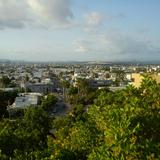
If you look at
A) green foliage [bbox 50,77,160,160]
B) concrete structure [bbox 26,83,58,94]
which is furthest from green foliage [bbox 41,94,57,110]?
green foliage [bbox 50,77,160,160]

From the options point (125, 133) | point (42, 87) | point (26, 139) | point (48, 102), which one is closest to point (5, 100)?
point (48, 102)

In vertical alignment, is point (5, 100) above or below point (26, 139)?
below

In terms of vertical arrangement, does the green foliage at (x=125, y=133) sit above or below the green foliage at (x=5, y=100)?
above

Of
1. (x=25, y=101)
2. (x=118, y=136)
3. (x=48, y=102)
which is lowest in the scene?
(x=25, y=101)

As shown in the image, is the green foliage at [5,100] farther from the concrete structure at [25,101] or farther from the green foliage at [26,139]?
the green foliage at [26,139]

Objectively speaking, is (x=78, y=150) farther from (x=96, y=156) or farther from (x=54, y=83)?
(x=54, y=83)

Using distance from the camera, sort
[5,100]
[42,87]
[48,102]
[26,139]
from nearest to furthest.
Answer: [26,139] → [5,100] → [48,102] → [42,87]

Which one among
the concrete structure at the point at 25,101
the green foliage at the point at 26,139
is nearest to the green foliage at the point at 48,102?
the concrete structure at the point at 25,101

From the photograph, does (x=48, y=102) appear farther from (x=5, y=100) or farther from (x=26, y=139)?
(x=26, y=139)

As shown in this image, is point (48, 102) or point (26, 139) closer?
point (26, 139)

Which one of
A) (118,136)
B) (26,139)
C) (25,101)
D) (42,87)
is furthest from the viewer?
(42,87)

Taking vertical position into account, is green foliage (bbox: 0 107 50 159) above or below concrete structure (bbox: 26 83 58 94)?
above

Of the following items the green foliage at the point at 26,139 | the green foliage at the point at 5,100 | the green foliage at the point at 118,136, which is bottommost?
the green foliage at the point at 5,100

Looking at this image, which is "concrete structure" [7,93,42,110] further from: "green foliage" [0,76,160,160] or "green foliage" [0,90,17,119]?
"green foliage" [0,76,160,160]
